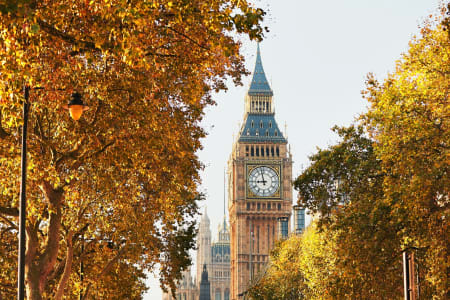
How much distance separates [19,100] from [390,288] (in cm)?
1825

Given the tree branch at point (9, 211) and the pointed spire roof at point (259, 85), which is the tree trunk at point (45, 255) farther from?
the pointed spire roof at point (259, 85)

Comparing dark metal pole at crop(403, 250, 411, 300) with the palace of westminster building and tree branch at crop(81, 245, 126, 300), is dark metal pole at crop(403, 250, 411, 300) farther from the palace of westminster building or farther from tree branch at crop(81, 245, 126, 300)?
the palace of westminster building

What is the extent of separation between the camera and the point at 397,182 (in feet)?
91.6

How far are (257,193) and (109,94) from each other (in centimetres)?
12862

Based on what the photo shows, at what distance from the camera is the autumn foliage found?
26719 mm

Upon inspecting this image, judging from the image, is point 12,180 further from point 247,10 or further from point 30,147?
point 247,10

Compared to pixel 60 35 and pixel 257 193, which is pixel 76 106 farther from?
pixel 257 193

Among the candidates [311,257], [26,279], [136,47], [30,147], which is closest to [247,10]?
[136,47]

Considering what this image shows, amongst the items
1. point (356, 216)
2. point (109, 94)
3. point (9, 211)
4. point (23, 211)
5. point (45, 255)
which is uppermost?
point (109, 94)

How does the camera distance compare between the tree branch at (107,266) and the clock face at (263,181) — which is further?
the clock face at (263,181)

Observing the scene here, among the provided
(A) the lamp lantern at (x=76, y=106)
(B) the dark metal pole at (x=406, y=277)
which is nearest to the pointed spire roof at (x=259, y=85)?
(B) the dark metal pole at (x=406, y=277)

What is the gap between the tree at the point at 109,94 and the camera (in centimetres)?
1520

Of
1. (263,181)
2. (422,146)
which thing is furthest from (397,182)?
(263,181)

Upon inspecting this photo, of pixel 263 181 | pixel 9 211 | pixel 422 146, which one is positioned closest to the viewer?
pixel 9 211
